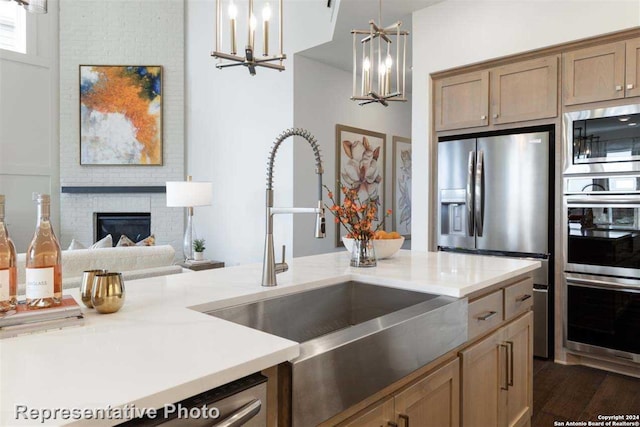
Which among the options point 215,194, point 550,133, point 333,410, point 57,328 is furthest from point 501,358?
point 215,194

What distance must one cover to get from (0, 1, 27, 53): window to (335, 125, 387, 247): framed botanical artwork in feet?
15.0

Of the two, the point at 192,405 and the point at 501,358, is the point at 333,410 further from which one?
the point at 501,358

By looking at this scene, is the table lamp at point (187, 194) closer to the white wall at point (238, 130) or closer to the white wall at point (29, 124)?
the white wall at point (238, 130)

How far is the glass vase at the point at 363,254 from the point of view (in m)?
1.99

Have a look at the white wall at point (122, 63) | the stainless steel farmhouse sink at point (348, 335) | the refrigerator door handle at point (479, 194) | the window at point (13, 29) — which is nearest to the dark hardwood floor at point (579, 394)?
the refrigerator door handle at point (479, 194)

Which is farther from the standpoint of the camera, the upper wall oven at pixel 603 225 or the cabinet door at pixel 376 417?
the upper wall oven at pixel 603 225

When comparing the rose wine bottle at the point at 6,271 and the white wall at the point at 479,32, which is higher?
the white wall at the point at 479,32

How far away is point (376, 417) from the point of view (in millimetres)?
1152

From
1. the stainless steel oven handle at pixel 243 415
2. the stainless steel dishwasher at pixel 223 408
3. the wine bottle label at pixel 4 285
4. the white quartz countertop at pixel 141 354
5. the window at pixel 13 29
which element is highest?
the window at pixel 13 29

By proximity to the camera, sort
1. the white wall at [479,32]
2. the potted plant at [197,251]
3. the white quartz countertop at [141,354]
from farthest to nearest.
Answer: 1. the potted plant at [197,251]
2. the white wall at [479,32]
3. the white quartz countertop at [141,354]

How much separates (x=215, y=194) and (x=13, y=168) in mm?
2741

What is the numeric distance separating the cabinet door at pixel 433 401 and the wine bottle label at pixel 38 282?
3.21ft

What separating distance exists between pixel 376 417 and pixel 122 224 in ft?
19.6

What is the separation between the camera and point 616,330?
2930 mm
